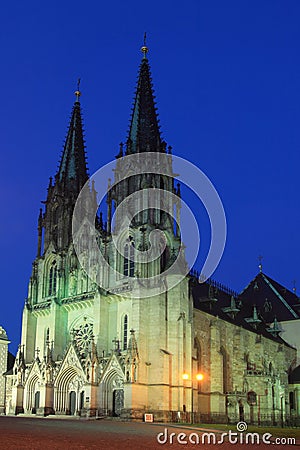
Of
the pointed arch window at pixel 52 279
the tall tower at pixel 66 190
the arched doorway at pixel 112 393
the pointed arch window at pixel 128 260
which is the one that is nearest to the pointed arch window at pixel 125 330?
the arched doorway at pixel 112 393

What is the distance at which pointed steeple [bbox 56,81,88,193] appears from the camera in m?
71.0

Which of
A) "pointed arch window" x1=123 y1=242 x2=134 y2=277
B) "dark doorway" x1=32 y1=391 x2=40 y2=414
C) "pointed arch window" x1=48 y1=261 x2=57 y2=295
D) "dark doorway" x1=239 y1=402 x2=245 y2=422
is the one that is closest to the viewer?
"pointed arch window" x1=123 y1=242 x2=134 y2=277

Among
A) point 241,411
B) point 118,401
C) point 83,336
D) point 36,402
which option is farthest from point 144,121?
point 241,411

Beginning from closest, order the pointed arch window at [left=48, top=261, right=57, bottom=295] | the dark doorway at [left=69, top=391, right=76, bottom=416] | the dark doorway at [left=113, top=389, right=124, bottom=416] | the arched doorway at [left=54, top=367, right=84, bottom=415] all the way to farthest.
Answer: the dark doorway at [left=113, top=389, right=124, bottom=416], the arched doorway at [left=54, top=367, right=84, bottom=415], the dark doorway at [left=69, top=391, right=76, bottom=416], the pointed arch window at [left=48, top=261, right=57, bottom=295]

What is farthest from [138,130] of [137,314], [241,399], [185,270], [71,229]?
[241,399]

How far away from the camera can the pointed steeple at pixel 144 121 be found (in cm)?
6712

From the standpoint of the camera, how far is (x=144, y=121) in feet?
227

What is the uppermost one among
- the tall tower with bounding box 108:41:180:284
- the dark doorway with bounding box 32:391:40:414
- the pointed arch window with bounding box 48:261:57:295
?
the tall tower with bounding box 108:41:180:284

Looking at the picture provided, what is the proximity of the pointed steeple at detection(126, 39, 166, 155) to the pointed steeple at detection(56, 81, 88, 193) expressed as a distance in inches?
310

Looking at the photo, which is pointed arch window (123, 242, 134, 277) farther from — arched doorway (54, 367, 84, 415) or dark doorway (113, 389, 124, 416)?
dark doorway (113, 389, 124, 416)

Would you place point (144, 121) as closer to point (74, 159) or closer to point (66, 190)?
point (74, 159)

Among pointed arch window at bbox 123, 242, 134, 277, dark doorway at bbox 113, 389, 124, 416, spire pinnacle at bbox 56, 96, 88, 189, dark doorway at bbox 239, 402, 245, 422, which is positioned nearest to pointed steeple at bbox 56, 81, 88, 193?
spire pinnacle at bbox 56, 96, 88, 189

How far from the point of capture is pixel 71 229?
219ft

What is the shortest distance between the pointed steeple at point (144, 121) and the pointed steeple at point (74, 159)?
7885 mm
